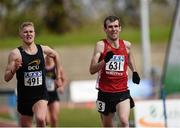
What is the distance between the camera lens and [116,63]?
370 inches

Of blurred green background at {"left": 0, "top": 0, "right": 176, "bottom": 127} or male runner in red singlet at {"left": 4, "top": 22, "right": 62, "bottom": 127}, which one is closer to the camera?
male runner in red singlet at {"left": 4, "top": 22, "right": 62, "bottom": 127}

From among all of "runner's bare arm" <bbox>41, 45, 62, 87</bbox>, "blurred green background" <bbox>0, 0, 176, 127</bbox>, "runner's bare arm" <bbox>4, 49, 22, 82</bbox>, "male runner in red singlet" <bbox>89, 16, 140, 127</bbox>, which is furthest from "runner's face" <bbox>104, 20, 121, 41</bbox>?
"blurred green background" <bbox>0, 0, 176, 127</bbox>

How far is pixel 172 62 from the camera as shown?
1678 cm

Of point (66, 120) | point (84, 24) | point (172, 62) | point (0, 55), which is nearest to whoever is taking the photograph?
point (172, 62)

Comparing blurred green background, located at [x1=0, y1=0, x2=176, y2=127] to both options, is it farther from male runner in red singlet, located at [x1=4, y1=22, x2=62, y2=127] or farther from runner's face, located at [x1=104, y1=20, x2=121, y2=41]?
runner's face, located at [x1=104, y1=20, x2=121, y2=41]

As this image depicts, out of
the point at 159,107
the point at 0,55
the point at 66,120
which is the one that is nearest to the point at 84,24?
the point at 0,55

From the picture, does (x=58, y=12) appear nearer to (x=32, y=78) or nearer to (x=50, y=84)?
(x=50, y=84)

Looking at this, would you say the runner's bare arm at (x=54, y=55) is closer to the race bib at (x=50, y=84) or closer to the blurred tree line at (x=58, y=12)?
the race bib at (x=50, y=84)

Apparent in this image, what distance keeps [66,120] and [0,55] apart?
1651 cm

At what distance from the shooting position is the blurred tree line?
42.4 meters

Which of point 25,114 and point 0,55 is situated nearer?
point 25,114

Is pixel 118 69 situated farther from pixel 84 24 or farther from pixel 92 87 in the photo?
pixel 84 24

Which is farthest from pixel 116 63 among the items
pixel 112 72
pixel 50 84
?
pixel 50 84

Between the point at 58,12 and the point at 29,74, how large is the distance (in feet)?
114
